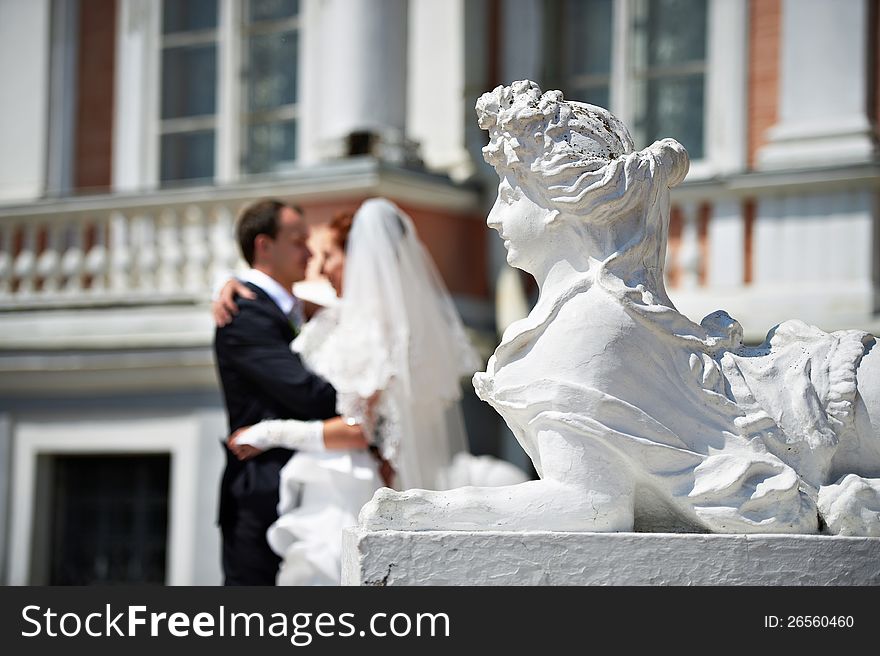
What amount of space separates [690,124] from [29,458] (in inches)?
164

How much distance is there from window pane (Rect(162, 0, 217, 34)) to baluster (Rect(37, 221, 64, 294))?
1.58m

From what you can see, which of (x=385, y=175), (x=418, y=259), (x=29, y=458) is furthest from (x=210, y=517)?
(x=418, y=259)

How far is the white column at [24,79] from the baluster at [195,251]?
73.3 inches

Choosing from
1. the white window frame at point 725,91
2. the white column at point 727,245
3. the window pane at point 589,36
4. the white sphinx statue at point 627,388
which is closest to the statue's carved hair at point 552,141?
the white sphinx statue at point 627,388

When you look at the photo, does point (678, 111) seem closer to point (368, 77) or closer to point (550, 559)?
point (368, 77)

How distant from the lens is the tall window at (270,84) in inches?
372

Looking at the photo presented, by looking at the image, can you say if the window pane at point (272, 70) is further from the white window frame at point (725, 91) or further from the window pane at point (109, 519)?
the white window frame at point (725, 91)

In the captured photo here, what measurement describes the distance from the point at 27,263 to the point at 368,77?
249 cm

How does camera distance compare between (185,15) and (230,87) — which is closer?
(230,87)

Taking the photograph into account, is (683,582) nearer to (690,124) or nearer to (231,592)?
(231,592)

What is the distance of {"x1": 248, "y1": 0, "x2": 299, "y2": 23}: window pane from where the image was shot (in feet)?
31.1

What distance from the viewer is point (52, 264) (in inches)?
355

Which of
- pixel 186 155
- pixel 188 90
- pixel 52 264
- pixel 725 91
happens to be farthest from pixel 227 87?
pixel 725 91

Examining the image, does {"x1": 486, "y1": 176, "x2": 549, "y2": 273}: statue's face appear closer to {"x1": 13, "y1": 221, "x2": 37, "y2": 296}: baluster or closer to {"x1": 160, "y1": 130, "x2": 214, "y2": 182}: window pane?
{"x1": 13, "y1": 221, "x2": 37, "y2": 296}: baluster
